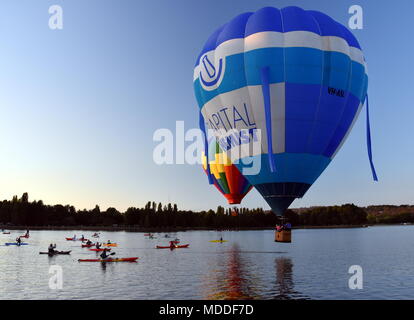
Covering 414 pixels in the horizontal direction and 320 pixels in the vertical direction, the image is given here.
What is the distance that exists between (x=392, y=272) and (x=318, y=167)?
79.3ft

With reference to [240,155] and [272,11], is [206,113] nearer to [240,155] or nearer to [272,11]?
[240,155]

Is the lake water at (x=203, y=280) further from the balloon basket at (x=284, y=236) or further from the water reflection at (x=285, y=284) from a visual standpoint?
the balloon basket at (x=284, y=236)

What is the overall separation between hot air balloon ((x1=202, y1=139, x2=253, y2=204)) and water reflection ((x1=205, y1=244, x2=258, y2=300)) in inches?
854

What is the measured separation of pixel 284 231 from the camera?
37719mm

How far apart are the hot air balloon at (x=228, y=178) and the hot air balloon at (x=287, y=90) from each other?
36949mm

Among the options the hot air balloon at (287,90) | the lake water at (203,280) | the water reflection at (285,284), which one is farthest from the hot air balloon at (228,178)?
the hot air balloon at (287,90)

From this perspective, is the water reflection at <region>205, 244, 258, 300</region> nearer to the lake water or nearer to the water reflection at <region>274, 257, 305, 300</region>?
the lake water

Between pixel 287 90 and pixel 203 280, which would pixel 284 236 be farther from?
pixel 287 90

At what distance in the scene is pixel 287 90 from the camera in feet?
121

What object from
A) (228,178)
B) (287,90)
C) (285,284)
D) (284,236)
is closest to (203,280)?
(285,284)

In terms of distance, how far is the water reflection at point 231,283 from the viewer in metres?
36.5

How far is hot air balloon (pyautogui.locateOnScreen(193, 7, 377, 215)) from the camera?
36.8 m

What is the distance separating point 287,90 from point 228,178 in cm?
4261
